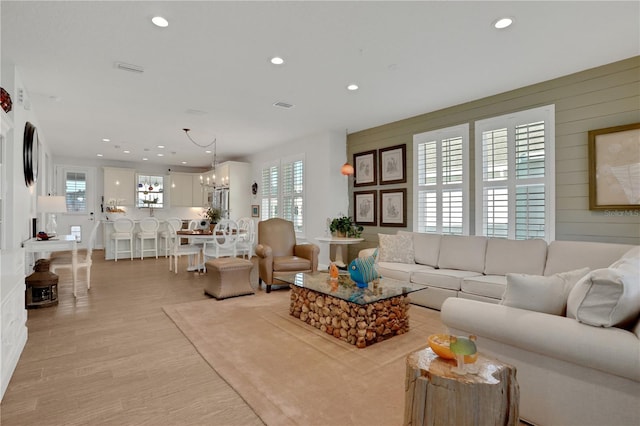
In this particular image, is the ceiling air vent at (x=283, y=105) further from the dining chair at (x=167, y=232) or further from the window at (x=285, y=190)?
the dining chair at (x=167, y=232)

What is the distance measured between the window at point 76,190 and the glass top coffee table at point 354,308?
9418 millimetres

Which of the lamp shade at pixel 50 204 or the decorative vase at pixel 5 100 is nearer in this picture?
the decorative vase at pixel 5 100

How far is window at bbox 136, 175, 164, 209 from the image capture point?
1084cm

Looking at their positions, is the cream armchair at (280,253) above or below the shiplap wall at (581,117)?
below

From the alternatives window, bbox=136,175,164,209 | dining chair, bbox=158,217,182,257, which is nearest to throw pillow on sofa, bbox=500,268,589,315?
dining chair, bbox=158,217,182,257

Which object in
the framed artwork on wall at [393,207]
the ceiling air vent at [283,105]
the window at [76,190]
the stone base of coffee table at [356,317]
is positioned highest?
the ceiling air vent at [283,105]

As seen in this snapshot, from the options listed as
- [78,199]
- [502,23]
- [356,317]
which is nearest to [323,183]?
[356,317]

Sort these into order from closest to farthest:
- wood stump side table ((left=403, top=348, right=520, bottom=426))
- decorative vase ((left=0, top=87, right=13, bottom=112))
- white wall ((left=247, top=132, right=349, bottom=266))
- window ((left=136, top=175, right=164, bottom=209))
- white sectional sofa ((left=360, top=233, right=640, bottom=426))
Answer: wood stump side table ((left=403, top=348, right=520, bottom=426)) → white sectional sofa ((left=360, top=233, right=640, bottom=426)) → decorative vase ((left=0, top=87, right=13, bottom=112)) → white wall ((left=247, top=132, right=349, bottom=266)) → window ((left=136, top=175, right=164, bottom=209))

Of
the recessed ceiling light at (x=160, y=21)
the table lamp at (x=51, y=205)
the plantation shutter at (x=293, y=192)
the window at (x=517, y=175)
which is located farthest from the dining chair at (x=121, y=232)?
the window at (x=517, y=175)

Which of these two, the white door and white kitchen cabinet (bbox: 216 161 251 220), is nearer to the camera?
white kitchen cabinet (bbox: 216 161 251 220)

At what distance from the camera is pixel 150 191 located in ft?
36.1

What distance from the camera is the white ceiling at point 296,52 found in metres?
2.63

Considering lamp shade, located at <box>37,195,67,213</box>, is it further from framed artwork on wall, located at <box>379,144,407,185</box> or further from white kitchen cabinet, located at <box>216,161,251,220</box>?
framed artwork on wall, located at <box>379,144,407,185</box>

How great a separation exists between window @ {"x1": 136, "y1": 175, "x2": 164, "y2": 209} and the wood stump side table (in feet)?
36.8
